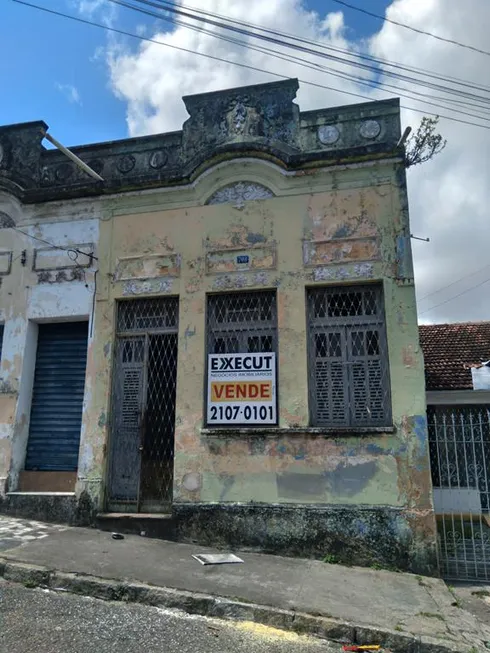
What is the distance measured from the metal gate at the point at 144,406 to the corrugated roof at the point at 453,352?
19.8 feet

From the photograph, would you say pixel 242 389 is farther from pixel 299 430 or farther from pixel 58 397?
pixel 58 397

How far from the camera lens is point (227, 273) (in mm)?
7766

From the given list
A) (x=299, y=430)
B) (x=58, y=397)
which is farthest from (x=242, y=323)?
(x=58, y=397)

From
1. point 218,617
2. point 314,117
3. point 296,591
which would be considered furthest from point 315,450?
point 314,117

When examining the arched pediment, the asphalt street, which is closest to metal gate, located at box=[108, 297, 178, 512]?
the arched pediment

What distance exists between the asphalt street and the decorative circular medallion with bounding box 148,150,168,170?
638 centimetres

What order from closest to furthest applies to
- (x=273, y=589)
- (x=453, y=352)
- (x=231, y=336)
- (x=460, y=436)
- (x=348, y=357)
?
(x=273, y=589), (x=348, y=357), (x=231, y=336), (x=460, y=436), (x=453, y=352)

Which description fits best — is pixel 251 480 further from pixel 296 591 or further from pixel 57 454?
pixel 57 454

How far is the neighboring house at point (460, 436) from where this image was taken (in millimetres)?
6969

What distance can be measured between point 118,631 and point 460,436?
311 inches

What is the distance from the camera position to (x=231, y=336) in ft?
25.2

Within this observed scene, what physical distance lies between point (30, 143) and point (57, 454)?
5.46 metres

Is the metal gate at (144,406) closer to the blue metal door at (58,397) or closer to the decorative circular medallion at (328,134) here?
the blue metal door at (58,397)

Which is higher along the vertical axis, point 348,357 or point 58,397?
point 348,357
